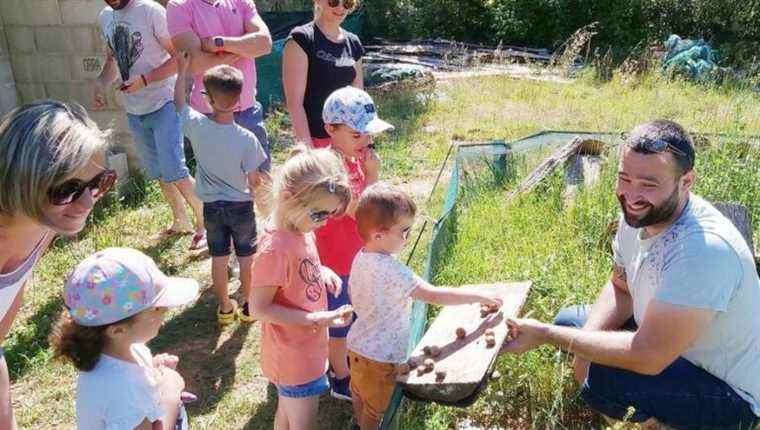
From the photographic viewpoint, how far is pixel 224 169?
11.7ft

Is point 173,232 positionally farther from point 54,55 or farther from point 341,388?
point 341,388

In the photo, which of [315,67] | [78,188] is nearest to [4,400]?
[78,188]

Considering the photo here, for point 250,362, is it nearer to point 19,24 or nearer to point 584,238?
point 584,238

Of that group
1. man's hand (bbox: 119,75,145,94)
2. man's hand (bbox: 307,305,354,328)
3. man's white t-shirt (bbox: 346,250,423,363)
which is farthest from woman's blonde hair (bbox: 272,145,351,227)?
man's hand (bbox: 119,75,145,94)

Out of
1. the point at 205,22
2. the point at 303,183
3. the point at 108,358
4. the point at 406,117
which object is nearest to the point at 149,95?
the point at 205,22

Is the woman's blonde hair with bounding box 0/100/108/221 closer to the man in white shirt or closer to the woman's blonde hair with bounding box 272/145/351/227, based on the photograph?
the woman's blonde hair with bounding box 272/145/351/227

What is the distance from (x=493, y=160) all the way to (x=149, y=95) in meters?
2.58

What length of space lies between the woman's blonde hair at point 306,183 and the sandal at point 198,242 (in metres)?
2.42

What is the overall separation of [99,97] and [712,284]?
4.53 m

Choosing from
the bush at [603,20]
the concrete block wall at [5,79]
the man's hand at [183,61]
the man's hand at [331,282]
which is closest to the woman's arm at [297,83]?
the man's hand at [183,61]

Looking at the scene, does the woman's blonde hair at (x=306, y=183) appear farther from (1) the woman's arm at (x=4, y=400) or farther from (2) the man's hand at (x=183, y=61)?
(2) the man's hand at (x=183, y=61)

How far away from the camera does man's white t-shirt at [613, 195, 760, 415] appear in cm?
225

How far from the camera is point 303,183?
2471 mm

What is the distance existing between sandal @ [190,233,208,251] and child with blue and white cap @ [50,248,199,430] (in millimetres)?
2796
